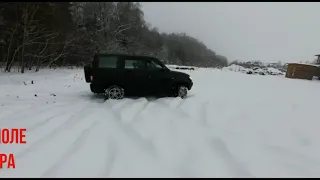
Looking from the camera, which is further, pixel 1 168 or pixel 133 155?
pixel 133 155

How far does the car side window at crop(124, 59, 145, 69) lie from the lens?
8992 millimetres

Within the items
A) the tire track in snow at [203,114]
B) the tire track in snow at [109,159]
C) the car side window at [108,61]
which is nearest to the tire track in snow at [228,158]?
the tire track in snow at [203,114]

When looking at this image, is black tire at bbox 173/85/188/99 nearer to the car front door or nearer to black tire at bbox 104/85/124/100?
the car front door

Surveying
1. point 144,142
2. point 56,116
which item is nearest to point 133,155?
point 144,142

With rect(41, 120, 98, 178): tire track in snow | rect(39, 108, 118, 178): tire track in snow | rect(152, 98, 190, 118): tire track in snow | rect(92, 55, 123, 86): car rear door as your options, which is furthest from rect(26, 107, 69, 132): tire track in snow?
rect(152, 98, 190, 118): tire track in snow

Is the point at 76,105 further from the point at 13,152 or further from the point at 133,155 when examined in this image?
the point at 133,155

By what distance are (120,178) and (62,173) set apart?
805 mm

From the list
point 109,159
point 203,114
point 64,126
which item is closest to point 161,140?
point 109,159

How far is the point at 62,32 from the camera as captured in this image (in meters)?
23.7

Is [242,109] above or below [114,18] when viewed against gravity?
below

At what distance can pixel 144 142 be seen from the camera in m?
4.65

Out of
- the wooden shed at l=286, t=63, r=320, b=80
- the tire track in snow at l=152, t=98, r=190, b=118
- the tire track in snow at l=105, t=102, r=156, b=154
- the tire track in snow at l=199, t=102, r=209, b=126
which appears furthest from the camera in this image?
the wooden shed at l=286, t=63, r=320, b=80

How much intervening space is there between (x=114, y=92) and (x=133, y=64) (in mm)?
1190

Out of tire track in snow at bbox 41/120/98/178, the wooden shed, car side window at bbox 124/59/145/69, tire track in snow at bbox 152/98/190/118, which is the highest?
the wooden shed
